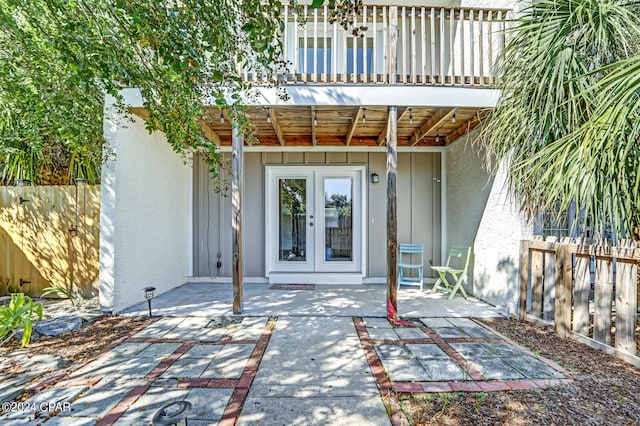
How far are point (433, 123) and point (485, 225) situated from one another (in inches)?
65.7

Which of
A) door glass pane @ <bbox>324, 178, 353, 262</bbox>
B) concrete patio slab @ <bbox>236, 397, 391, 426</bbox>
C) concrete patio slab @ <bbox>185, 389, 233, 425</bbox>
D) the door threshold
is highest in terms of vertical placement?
door glass pane @ <bbox>324, 178, 353, 262</bbox>

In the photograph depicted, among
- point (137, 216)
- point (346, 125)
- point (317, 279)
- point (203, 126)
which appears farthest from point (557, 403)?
point (203, 126)

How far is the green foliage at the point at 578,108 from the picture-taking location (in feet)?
6.44

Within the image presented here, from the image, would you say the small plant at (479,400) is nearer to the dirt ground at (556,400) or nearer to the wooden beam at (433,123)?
the dirt ground at (556,400)

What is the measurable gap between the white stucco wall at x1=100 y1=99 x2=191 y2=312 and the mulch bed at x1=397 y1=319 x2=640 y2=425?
3607 millimetres

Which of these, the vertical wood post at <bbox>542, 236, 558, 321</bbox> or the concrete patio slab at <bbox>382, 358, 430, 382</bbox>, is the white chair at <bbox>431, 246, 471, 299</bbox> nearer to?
the vertical wood post at <bbox>542, 236, 558, 321</bbox>

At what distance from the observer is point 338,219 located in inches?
218

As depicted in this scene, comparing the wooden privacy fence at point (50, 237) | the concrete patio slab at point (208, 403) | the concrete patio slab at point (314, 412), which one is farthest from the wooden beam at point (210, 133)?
the concrete patio slab at point (314, 412)

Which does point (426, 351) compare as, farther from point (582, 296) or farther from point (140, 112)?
point (140, 112)

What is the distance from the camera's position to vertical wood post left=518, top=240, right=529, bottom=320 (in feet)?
11.2

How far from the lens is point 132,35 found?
2059 mm

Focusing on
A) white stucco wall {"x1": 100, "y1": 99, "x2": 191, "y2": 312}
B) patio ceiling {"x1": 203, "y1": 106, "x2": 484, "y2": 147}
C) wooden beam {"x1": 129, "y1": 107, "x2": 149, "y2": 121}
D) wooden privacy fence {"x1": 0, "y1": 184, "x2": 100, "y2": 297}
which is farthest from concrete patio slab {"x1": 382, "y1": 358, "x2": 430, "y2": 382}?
wooden privacy fence {"x1": 0, "y1": 184, "x2": 100, "y2": 297}

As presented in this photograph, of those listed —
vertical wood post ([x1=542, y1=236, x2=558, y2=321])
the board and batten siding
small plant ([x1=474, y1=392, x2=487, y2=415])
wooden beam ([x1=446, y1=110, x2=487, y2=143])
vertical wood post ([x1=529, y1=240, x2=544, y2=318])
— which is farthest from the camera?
the board and batten siding

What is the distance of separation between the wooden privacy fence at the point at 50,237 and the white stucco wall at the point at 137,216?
749 millimetres
